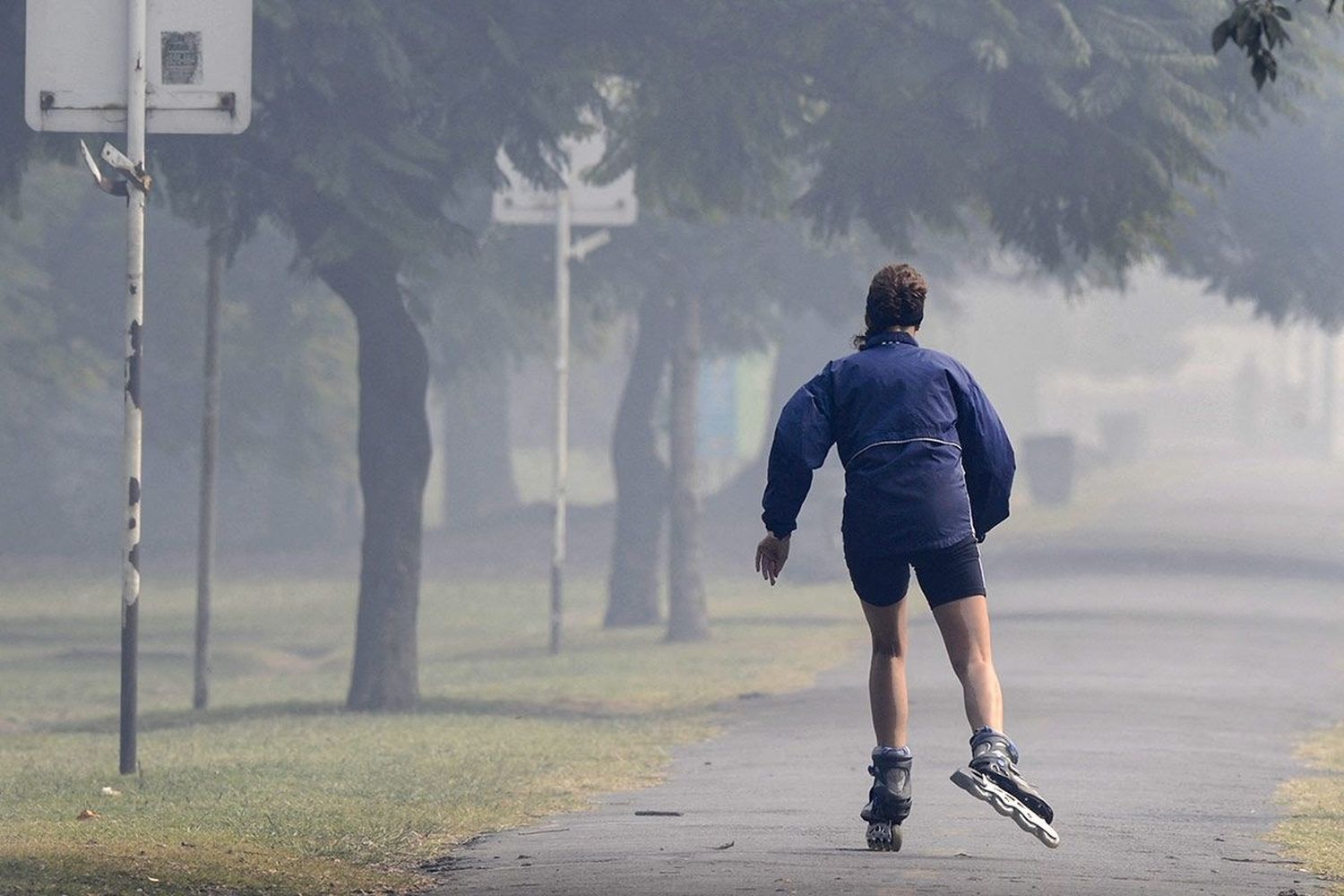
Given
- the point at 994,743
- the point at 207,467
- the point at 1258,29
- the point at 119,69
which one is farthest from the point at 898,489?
the point at 207,467

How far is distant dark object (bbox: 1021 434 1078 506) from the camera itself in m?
52.1

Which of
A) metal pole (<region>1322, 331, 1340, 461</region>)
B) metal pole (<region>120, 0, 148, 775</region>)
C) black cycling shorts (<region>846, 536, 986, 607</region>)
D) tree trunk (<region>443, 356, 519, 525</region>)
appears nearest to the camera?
black cycling shorts (<region>846, 536, 986, 607</region>)

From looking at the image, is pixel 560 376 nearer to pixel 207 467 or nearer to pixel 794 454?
pixel 207 467

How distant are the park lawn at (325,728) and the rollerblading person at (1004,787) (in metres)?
1.92

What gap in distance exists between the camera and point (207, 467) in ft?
65.8

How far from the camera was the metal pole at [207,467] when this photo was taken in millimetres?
19844

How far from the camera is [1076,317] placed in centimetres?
12288

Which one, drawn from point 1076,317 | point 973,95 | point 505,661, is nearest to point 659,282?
point 505,661

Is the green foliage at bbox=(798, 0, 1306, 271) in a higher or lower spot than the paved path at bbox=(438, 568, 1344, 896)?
higher

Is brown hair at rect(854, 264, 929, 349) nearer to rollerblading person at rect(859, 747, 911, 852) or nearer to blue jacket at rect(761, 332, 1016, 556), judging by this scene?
blue jacket at rect(761, 332, 1016, 556)

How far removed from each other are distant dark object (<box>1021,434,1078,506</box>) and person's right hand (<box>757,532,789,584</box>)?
44.0 meters

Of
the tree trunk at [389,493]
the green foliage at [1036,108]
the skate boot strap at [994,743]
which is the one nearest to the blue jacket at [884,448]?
the skate boot strap at [994,743]

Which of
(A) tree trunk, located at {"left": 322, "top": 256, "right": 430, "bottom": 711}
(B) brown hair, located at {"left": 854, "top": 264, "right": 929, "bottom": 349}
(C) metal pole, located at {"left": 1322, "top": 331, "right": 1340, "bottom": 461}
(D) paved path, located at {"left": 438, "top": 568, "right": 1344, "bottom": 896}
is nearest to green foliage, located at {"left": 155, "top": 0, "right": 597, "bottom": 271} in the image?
(A) tree trunk, located at {"left": 322, "top": 256, "right": 430, "bottom": 711}

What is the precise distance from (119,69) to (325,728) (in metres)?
5.60
